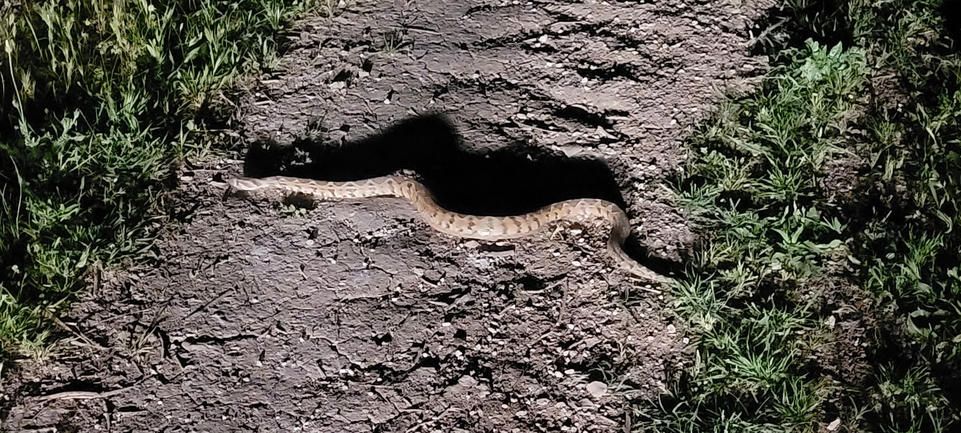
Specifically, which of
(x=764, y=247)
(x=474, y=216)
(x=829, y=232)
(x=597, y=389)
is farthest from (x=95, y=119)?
(x=829, y=232)

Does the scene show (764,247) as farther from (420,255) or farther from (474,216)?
(420,255)

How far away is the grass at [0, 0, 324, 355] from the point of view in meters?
4.66

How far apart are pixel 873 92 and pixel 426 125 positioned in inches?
118

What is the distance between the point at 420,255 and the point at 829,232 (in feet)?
7.59

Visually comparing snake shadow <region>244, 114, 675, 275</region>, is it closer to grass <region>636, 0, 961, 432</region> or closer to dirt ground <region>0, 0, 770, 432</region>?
dirt ground <region>0, 0, 770, 432</region>

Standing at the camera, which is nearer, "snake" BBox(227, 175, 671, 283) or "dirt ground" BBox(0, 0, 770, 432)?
"dirt ground" BBox(0, 0, 770, 432)

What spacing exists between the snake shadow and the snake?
0.49 feet

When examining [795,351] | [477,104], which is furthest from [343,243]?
[795,351]

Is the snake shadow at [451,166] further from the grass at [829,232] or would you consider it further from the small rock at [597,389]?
the small rock at [597,389]

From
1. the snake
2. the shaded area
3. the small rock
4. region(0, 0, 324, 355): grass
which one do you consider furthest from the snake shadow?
the small rock

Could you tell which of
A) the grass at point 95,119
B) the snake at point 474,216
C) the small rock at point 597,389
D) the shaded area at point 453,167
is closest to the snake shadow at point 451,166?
the shaded area at point 453,167

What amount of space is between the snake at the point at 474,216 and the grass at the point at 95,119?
0.87 m

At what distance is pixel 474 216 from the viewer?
499 cm

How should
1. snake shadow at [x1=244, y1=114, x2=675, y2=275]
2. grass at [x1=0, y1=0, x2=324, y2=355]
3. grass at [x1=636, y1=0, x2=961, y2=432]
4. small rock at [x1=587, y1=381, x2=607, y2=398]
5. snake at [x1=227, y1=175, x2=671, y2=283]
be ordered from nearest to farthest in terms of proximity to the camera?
grass at [x1=636, y1=0, x2=961, y2=432]
small rock at [x1=587, y1=381, x2=607, y2=398]
grass at [x1=0, y1=0, x2=324, y2=355]
snake at [x1=227, y1=175, x2=671, y2=283]
snake shadow at [x1=244, y1=114, x2=675, y2=275]
